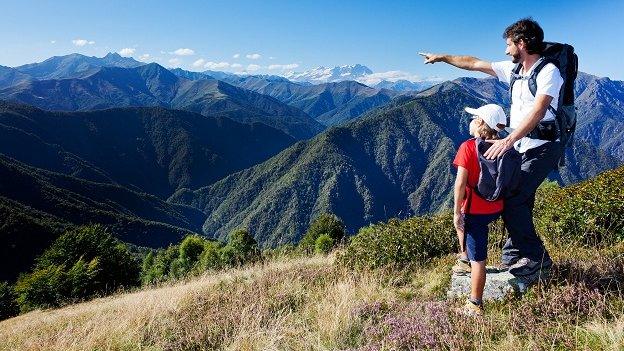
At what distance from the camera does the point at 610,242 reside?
23.9 feet

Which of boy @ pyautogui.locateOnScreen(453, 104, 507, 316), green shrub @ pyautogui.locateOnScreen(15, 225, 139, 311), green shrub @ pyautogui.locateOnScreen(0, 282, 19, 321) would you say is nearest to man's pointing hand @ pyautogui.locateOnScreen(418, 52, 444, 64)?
boy @ pyautogui.locateOnScreen(453, 104, 507, 316)

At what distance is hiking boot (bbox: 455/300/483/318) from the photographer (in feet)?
14.6

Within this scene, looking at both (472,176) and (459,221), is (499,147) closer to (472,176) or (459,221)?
(472,176)

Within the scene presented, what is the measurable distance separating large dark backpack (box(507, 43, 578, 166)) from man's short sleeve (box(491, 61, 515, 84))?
55 cm

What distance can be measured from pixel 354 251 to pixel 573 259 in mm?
4272

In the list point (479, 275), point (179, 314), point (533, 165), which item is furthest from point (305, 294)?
point (533, 165)

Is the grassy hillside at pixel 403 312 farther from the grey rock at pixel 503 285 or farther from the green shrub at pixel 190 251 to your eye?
the green shrub at pixel 190 251

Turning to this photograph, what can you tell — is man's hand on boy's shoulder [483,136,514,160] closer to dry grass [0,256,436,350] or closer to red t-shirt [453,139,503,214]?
red t-shirt [453,139,503,214]

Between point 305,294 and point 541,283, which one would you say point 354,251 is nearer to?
point 305,294

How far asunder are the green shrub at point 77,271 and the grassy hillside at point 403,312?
2507 cm

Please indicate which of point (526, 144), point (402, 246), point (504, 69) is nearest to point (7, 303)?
point (402, 246)

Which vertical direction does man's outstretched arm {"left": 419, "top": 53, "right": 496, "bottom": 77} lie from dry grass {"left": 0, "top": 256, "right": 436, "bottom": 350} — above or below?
above

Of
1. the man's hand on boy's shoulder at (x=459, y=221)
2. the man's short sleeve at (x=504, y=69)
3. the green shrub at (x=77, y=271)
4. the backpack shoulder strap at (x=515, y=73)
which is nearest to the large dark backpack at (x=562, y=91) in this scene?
the backpack shoulder strap at (x=515, y=73)

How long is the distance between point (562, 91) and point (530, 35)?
68 cm
